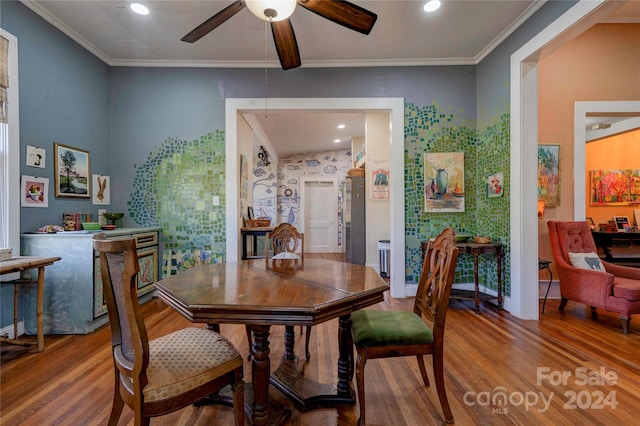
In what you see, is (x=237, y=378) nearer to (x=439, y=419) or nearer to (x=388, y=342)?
(x=388, y=342)

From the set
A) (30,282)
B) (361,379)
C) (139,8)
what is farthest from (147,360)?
(139,8)

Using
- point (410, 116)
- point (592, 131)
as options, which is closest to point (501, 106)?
point (410, 116)

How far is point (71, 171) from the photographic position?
3107 mm

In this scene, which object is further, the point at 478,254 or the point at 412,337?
the point at 478,254

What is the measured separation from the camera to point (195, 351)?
4.25 ft

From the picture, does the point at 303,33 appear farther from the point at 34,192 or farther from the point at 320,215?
the point at 320,215

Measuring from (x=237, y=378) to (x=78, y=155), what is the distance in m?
3.33

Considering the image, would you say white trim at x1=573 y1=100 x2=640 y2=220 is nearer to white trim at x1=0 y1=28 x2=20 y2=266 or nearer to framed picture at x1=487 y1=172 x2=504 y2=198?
framed picture at x1=487 y1=172 x2=504 y2=198

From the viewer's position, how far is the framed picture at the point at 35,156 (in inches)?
104

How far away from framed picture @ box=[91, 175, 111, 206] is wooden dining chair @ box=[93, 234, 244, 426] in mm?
2899

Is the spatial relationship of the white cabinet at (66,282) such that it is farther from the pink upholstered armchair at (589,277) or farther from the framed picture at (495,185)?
the pink upholstered armchair at (589,277)

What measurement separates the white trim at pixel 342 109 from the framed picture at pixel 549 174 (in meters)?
1.76

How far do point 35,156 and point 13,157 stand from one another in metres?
0.23

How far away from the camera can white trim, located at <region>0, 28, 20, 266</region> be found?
2463 mm
